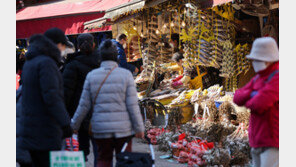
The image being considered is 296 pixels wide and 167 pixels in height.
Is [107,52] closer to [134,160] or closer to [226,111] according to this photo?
[134,160]

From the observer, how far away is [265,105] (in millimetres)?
3232

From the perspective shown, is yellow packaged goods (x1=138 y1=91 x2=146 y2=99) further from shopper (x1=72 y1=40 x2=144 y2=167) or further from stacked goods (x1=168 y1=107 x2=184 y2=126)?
shopper (x1=72 y1=40 x2=144 y2=167)

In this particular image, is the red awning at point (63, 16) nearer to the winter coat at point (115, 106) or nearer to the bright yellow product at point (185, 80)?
the bright yellow product at point (185, 80)

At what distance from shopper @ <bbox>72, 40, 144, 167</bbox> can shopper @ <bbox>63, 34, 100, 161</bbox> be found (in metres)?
0.74

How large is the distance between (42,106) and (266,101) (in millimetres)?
1915

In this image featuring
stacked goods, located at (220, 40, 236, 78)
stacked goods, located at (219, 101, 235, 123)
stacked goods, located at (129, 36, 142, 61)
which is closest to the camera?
stacked goods, located at (219, 101, 235, 123)

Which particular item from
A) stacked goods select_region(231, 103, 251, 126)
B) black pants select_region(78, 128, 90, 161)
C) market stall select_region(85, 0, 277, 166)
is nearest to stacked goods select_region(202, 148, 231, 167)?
market stall select_region(85, 0, 277, 166)

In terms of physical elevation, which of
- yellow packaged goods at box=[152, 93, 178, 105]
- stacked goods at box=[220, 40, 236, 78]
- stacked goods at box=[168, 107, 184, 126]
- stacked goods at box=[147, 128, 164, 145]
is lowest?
stacked goods at box=[147, 128, 164, 145]

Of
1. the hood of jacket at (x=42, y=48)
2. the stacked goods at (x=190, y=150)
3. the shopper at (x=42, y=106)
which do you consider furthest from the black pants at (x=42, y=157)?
the stacked goods at (x=190, y=150)

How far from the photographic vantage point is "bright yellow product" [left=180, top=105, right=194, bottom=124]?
7.79 m

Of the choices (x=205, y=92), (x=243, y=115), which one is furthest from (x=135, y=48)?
(x=243, y=115)

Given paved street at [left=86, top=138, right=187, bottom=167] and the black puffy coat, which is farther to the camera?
paved street at [left=86, top=138, right=187, bottom=167]

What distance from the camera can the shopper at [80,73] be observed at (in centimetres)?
466

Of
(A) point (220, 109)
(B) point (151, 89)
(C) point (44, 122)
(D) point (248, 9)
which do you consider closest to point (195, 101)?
(A) point (220, 109)
